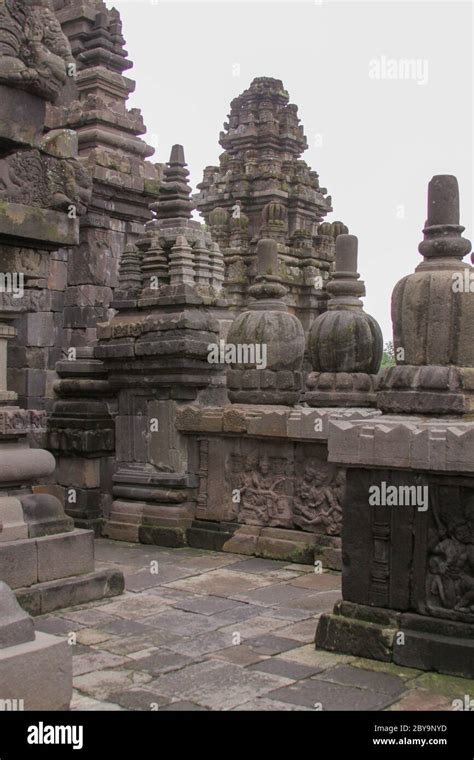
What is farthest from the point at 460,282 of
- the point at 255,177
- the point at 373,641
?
the point at 255,177

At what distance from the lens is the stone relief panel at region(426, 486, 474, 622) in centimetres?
446

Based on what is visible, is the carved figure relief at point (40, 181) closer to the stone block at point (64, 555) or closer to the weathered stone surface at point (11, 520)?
the weathered stone surface at point (11, 520)

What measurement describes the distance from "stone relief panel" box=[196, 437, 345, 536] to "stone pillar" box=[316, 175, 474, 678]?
6.44 feet

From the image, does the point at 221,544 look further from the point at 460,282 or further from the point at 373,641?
the point at 460,282

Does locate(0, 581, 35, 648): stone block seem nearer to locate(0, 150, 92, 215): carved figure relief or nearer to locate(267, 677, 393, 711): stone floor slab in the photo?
locate(267, 677, 393, 711): stone floor slab

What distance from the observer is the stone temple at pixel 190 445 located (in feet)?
14.7

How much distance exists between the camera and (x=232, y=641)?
16.6 ft

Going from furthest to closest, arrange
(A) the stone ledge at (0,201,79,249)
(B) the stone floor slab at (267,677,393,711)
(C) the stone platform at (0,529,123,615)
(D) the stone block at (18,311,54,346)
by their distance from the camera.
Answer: (D) the stone block at (18,311,54,346)
(C) the stone platform at (0,529,123,615)
(A) the stone ledge at (0,201,79,249)
(B) the stone floor slab at (267,677,393,711)

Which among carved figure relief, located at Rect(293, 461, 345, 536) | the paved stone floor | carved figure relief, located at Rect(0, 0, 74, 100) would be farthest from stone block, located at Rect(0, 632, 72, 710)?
carved figure relief, located at Rect(293, 461, 345, 536)

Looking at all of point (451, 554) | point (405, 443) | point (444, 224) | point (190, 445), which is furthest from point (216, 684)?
point (190, 445)

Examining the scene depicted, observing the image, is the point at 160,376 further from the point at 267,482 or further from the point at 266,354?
the point at 267,482

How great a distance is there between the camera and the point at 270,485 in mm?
7504

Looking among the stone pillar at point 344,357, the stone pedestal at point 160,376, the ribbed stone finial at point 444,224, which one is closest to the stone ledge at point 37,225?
the ribbed stone finial at point 444,224

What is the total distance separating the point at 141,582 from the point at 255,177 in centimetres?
1571
